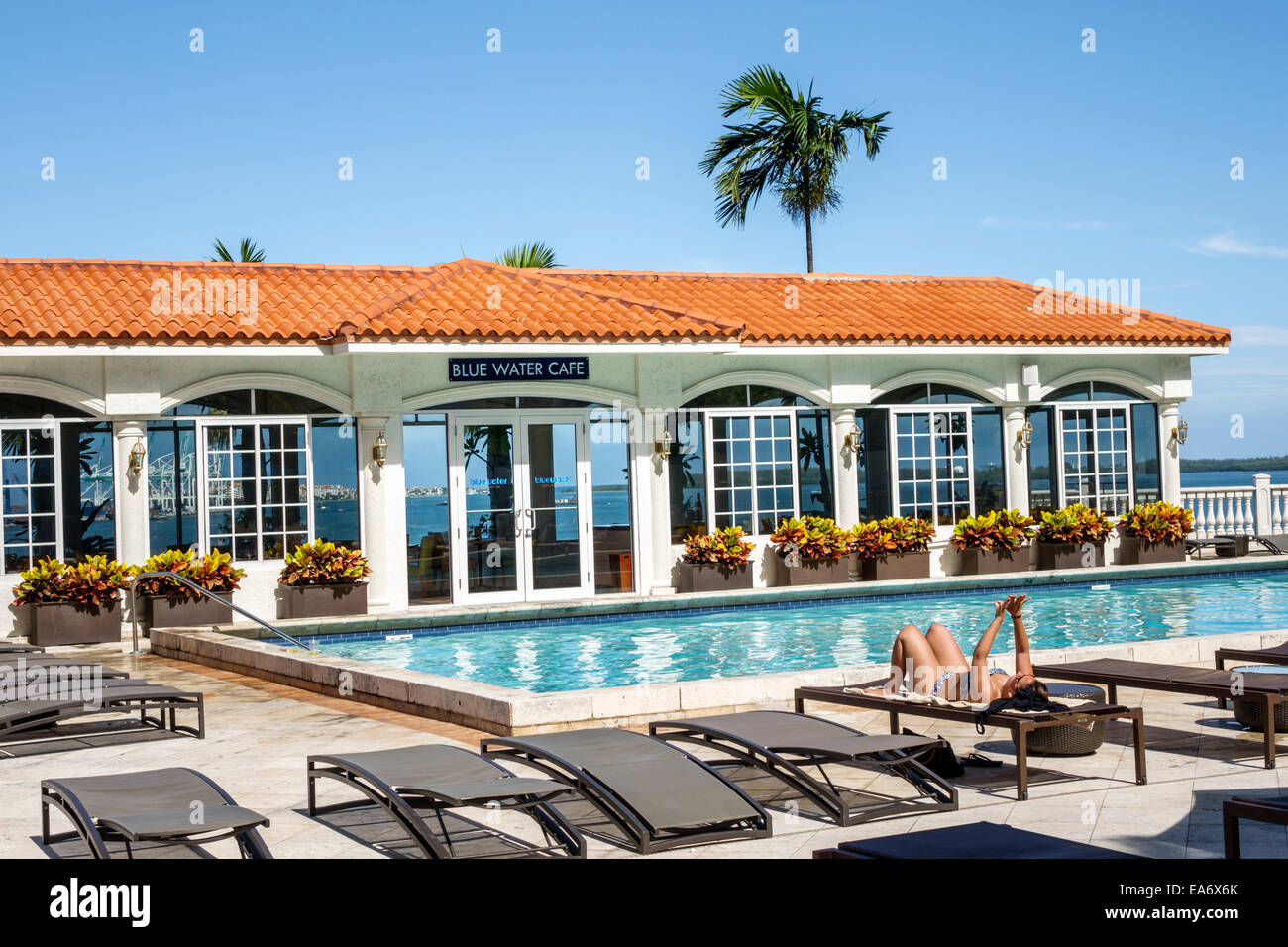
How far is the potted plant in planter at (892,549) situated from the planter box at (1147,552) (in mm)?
3429

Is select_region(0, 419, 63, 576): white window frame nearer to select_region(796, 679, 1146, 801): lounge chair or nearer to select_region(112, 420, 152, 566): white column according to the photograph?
select_region(112, 420, 152, 566): white column

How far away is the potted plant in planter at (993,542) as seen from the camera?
19406 mm

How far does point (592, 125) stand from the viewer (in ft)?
61.3

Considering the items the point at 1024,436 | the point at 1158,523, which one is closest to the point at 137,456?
the point at 1024,436

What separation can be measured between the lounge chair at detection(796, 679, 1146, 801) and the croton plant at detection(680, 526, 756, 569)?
1008 cm

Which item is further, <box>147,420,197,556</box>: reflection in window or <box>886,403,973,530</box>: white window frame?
<box>886,403,973,530</box>: white window frame

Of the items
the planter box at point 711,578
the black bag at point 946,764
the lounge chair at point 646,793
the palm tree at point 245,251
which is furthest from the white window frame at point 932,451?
the palm tree at point 245,251

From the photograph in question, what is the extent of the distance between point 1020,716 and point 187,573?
11.3m

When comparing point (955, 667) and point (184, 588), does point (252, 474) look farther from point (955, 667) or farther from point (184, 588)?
point (955, 667)

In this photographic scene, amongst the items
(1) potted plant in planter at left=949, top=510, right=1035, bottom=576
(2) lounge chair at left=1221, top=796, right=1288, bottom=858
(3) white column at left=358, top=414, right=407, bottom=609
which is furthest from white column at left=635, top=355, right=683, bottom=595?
(2) lounge chair at left=1221, top=796, right=1288, bottom=858

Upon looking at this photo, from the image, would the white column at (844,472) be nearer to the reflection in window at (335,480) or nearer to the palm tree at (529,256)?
the reflection in window at (335,480)

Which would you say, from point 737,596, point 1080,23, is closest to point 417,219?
point 737,596

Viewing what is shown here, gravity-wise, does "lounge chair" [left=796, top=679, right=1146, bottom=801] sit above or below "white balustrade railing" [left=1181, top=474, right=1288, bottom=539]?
below

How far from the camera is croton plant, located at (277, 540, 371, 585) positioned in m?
16.1
